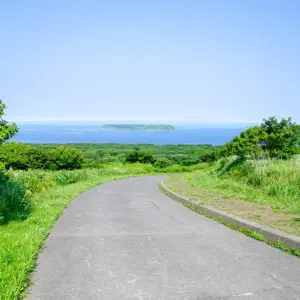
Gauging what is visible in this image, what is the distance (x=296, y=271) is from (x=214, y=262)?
3.80 ft

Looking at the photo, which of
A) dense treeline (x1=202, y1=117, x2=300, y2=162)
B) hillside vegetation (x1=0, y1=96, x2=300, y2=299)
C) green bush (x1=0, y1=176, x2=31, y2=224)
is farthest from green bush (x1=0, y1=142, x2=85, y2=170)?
green bush (x1=0, y1=176, x2=31, y2=224)

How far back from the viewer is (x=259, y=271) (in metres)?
5.05

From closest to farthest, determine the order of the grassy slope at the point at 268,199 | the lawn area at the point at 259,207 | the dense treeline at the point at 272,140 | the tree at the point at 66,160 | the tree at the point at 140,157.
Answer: the lawn area at the point at 259,207 < the grassy slope at the point at 268,199 < the dense treeline at the point at 272,140 < the tree at the point at 66,160 < the tree at the point at 140,157

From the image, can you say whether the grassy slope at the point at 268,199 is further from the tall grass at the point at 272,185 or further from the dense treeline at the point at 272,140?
the dense treeline at the point at 272,140

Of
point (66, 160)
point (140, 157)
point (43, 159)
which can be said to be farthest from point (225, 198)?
point (140, 157)

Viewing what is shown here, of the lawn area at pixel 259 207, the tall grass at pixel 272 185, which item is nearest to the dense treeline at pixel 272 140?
the tall grass at pixel 272 185

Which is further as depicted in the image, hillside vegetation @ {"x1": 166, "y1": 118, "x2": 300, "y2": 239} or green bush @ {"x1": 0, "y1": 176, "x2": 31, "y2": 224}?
green bush @ {"x1": 0, "y1": 176, "x2": 31, "y2": 224}

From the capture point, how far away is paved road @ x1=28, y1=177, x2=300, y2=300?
4328mm

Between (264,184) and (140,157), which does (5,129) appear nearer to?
(264,184)

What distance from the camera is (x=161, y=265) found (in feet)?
17.5

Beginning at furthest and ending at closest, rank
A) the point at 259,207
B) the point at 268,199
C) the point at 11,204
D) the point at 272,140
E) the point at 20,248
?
the point at 272,140 → the point at 268,199 → the point at 11,204 → the point at 259,207 → the point at 20,248

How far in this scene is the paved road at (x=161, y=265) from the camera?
433cm

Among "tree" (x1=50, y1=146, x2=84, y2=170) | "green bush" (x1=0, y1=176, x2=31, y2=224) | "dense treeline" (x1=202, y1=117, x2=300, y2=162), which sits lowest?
"tree" (x1=50, y1=146, x2=84, y2=170)

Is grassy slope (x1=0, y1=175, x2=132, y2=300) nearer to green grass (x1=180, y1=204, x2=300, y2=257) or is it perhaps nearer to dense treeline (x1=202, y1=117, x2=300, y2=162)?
green grass (x1=180, y1=204, x2=300, y2=257)
